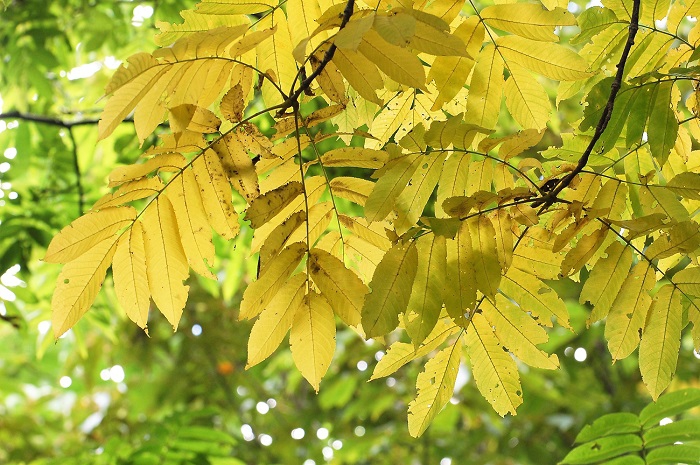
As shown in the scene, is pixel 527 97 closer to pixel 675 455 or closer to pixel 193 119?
pixel 193 119

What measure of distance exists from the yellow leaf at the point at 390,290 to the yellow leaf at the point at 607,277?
0.32 meters

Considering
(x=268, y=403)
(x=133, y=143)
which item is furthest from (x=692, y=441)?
(x=268, y=403)

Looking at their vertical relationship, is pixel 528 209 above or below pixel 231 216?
above

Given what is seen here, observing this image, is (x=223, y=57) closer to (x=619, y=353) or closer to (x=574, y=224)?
(x=574, y=224)

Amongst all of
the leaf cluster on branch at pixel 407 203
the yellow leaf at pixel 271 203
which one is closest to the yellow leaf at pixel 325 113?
the leaf cluster on branch at pixel 407 203

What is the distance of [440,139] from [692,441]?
4.00 feet

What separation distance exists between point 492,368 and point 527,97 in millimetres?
529

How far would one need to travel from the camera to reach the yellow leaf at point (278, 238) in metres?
1.21

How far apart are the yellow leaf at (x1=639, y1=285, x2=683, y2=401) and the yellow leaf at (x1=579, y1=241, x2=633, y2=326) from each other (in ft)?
0.24

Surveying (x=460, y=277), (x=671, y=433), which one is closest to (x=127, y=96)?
(x=460, y=277)

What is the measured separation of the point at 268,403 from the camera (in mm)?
5508

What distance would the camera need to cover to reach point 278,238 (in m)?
1.24

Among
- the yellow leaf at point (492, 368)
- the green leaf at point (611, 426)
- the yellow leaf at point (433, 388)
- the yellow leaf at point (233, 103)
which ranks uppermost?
the yellow leaf at point (233, 103)

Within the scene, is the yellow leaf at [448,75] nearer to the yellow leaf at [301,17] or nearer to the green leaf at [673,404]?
the yellow leaf at [301,17]
